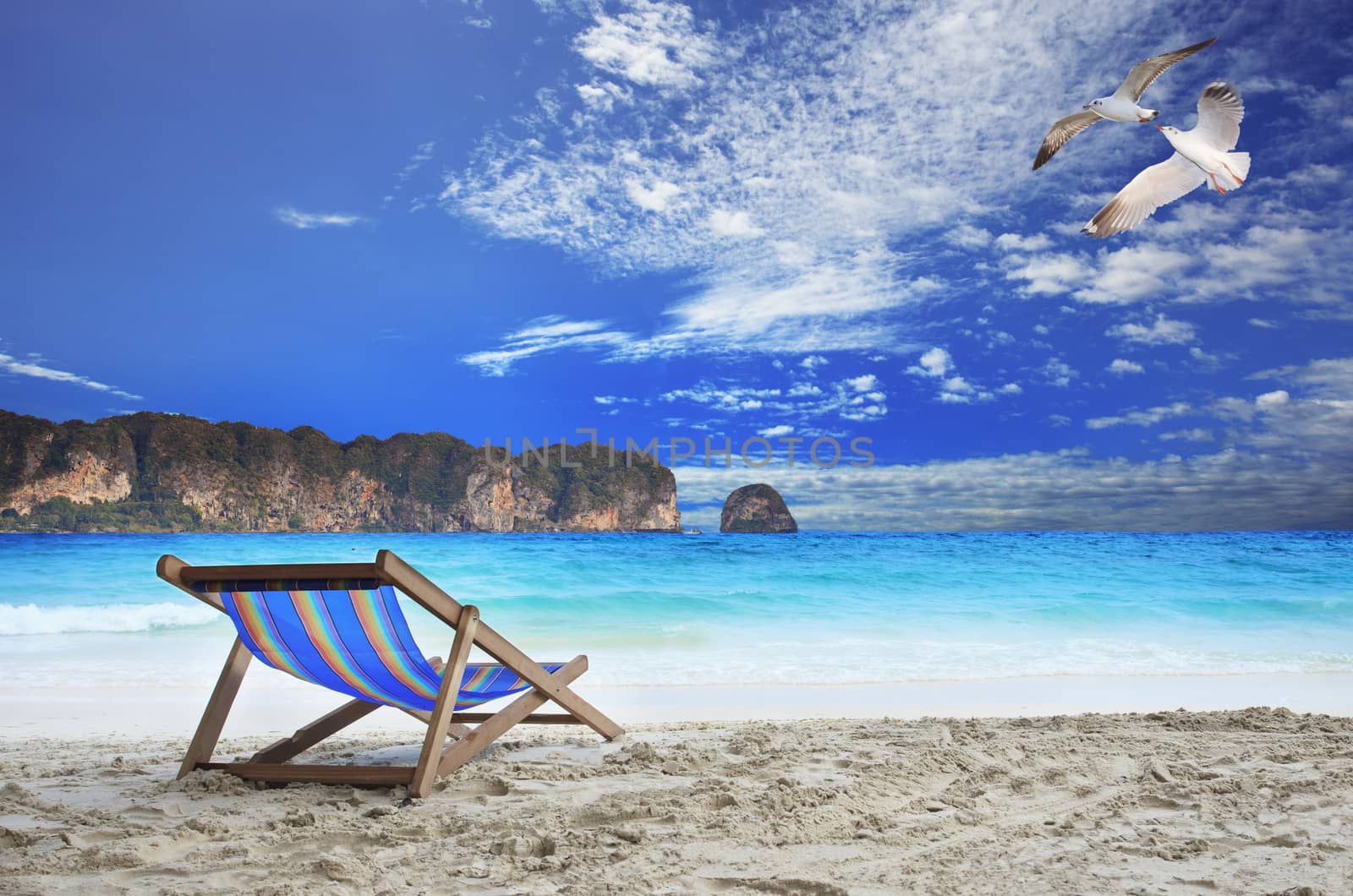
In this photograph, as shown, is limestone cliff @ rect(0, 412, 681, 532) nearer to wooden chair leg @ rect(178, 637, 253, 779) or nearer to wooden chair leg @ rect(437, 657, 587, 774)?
wooden chair leg @ rect(178, 637, 253, 779)

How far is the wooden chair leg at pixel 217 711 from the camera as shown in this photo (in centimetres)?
285

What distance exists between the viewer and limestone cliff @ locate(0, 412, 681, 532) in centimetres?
3672

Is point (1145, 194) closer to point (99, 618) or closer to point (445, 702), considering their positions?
point (445, 702)

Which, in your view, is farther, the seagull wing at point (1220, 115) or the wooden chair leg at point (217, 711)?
the seagull wing at point (1220, 115)

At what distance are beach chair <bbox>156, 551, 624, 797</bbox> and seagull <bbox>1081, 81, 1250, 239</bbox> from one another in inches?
152

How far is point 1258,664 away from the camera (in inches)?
262

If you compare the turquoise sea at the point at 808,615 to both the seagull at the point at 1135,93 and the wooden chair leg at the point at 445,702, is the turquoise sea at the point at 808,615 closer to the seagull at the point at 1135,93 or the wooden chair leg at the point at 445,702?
the wooden chair leg at the point at 445,702

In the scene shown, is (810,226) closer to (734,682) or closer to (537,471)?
(734,682)

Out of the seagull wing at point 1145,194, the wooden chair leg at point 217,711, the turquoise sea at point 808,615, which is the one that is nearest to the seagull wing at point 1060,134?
the seagull wing at point 1145,194

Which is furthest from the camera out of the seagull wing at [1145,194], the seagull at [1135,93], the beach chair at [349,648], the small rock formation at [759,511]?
the small rock formation at [759,511]

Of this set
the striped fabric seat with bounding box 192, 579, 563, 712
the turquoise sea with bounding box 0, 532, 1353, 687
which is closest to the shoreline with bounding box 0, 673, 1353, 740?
the turquoise sea with bounding box 0, 532, 1353, 687

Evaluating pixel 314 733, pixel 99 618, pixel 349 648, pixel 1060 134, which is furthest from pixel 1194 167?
Result: pixel 99 618

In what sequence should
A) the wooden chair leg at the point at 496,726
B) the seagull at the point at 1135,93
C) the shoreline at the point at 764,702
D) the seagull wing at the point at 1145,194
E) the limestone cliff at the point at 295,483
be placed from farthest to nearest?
1. the limestone cliff at the point at 295,483
2. the seagull wing at the point at 1145,194
3. the shoreline at the point at 764,702
4. the seagull at the point at 1135,93
5. the wooden chair leg at the point at 496,726

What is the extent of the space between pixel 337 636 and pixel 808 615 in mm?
7983
